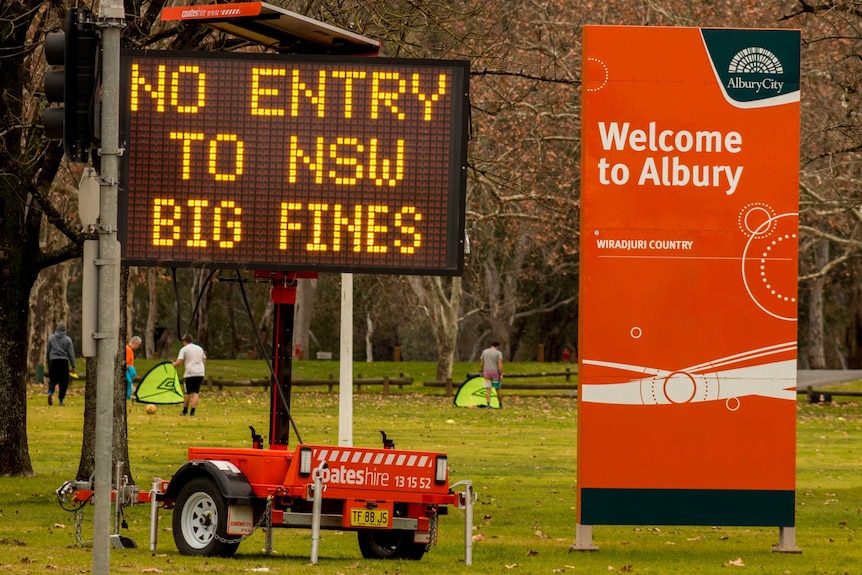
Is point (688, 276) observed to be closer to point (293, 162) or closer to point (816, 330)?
point (293, 162)

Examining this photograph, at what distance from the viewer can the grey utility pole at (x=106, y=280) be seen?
352 inches

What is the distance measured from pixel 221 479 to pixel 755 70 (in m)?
5.80

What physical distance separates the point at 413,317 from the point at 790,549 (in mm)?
58330

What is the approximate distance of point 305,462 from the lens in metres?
12.8

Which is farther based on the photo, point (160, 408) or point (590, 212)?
point (160, 408)

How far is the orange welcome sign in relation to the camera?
1395 cm

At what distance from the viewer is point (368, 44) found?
1347 cm

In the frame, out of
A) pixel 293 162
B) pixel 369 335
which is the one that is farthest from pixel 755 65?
pixel 369 335

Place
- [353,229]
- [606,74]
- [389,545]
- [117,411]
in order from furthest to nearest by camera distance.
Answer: [117,411] → [606,74] → [389,545] → [353,229]

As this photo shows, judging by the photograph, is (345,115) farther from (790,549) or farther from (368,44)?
(790,549)

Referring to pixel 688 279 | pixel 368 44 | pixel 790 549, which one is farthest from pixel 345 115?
pixel 790 549

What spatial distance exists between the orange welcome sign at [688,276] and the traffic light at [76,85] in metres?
5.64

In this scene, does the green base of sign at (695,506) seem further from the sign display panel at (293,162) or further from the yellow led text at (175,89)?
the yellow led text at (175,89)

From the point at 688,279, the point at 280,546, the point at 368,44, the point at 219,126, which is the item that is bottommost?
the point at 280,546
